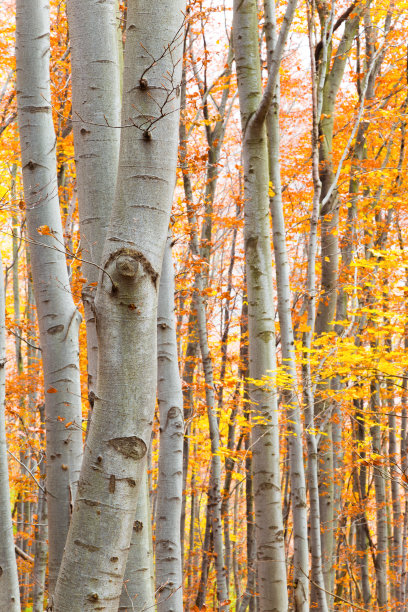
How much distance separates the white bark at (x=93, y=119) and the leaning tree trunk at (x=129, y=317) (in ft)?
1.81

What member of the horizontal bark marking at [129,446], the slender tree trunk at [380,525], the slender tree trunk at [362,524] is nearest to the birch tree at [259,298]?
the horizontal bark marking at [129,446]

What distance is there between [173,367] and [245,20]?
2.71m

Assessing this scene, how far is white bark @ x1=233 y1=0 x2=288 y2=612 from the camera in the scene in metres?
3.77

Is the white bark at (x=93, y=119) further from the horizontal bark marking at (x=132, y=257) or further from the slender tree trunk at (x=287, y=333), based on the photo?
the slender tree trunk at (x=287, y=333)

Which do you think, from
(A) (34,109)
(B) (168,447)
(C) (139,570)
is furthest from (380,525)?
(A) (34,109)

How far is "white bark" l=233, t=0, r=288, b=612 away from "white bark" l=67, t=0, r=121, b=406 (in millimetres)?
2047

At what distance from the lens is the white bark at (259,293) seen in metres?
3.77

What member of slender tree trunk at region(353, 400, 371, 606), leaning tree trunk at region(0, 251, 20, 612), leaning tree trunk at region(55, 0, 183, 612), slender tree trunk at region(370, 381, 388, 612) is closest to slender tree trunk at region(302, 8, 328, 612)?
leaning tree trunk at region(0, 251, 20, 612)

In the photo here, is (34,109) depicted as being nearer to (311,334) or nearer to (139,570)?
(139,570)

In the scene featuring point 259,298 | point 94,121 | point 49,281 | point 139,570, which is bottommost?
point 139,570

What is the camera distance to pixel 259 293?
398cm

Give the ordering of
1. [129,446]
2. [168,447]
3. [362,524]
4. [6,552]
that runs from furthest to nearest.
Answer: [362,524]
[168,447]
[6,552]
[129,446]

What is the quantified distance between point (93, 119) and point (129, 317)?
1.02m

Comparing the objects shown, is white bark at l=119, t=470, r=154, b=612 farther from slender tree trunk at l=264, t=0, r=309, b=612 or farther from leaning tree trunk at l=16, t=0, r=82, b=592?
slender tree trunk at l=264, t=0, r=309, b=612
